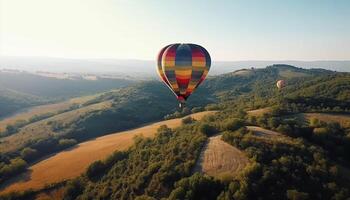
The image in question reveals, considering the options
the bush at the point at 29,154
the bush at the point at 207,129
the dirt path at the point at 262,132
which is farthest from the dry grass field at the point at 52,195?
the dirt path at the point at 262,132

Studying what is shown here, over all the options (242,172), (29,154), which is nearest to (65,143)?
(29,154)

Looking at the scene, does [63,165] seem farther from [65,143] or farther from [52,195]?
[65,143]

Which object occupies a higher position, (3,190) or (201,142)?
(201,142)

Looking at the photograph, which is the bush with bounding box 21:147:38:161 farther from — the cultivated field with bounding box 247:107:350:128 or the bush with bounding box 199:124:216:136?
the cultivated field with bounding box 247:107:350:128

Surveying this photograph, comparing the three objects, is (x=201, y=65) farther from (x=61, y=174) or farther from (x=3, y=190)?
(x=3, y=190)

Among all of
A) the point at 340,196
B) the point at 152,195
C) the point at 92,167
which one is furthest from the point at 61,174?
the point at 340,196
